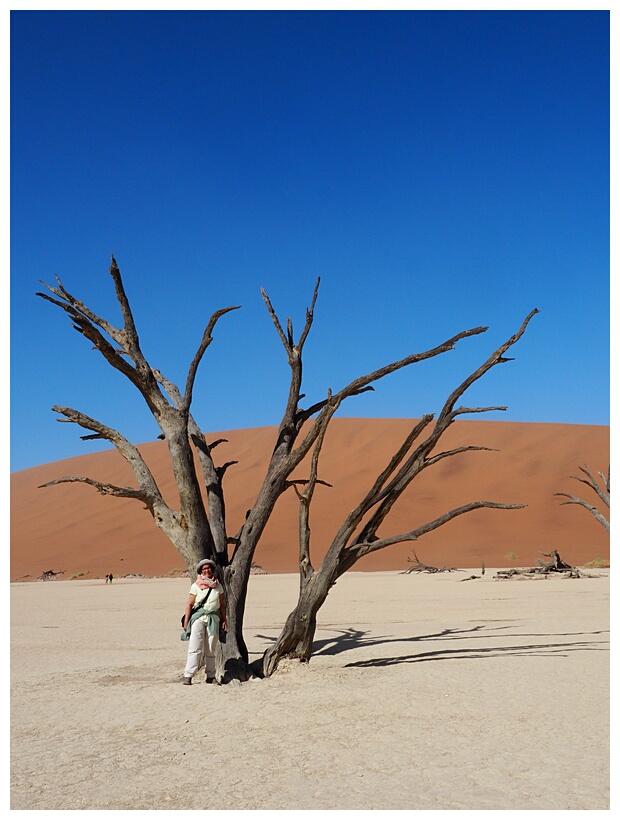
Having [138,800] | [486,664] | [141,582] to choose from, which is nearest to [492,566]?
[141,582]

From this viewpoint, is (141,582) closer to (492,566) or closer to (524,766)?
(492,566)

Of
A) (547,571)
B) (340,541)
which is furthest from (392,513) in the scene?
(340,541)

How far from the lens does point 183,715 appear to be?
20.9 ft

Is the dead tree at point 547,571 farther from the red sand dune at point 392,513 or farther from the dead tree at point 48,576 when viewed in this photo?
the dead tree at point 48,576

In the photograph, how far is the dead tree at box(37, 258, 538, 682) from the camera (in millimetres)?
7988

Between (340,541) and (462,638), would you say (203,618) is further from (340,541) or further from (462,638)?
(462,638)

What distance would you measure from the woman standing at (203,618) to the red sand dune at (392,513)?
2289cm

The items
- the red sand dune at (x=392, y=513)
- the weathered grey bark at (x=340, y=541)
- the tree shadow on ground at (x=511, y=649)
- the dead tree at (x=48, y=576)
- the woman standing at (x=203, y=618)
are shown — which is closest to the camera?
the woman standing at (x=203, y=618)

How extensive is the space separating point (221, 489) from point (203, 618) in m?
1.45

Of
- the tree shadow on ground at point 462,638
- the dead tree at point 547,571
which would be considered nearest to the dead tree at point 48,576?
the dead tree at point 547,571

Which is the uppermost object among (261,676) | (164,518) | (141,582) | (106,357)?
(106,357)

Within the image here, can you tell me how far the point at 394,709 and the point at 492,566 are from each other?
2317 centimetres

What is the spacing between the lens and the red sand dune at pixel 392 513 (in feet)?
106

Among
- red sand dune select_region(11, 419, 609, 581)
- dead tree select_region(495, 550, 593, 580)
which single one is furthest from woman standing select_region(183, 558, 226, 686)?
red sand dune select_region(11, 419, 609, 581)
